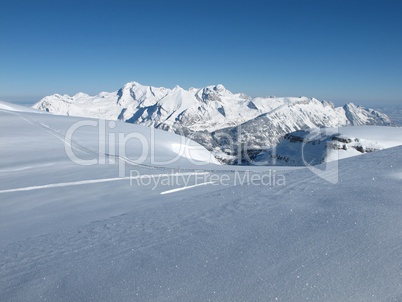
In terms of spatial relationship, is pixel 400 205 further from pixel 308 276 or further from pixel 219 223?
pixel 219 223

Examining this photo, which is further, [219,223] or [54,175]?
[54,175]

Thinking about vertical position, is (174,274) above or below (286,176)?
below

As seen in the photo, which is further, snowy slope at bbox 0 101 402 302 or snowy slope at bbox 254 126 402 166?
snowy slope at bbox 254 126 402 166

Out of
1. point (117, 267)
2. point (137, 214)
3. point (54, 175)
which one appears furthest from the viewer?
point (54, 175)

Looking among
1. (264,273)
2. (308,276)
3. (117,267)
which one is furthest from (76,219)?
(308,276)
